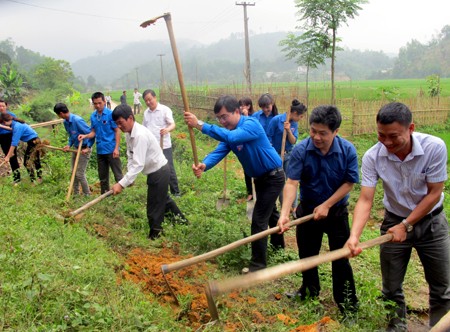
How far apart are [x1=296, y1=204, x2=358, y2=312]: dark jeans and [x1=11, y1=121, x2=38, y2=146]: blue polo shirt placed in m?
5.16

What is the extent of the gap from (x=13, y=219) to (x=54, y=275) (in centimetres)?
163

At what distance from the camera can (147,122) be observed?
670cm

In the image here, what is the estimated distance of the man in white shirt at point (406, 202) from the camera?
2588 mm

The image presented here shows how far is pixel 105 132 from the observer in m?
6.14

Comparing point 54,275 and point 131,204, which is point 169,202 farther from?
point 54,275

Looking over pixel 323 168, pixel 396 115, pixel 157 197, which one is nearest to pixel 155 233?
pixel 157 197

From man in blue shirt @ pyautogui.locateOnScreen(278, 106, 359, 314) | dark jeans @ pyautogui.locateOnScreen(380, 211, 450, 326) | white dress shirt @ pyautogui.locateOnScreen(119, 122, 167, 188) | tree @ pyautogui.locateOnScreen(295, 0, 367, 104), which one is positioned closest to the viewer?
dark jeans @ pyautogui.locateOnScreen(380, 211, 450, 326)

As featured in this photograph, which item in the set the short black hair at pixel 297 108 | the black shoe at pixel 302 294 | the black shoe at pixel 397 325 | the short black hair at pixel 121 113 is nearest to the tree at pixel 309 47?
the short black hair at pixel 297 108

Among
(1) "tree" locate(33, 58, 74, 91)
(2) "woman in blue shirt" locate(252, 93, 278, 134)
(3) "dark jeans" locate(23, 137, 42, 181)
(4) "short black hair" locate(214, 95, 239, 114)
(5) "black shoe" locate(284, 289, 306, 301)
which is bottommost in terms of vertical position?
(5) "black shoe" locate(284, 289, 306, 301)

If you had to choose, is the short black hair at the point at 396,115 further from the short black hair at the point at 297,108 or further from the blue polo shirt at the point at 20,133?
the blue polo shirt at the point at 20,133

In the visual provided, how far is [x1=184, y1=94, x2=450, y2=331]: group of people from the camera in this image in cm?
265

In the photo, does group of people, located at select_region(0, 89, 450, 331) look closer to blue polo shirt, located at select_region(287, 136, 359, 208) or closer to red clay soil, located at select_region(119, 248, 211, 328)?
blue polo shirt, located at select_region(287, 136, 359, 208)

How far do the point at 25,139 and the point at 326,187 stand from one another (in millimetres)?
5594

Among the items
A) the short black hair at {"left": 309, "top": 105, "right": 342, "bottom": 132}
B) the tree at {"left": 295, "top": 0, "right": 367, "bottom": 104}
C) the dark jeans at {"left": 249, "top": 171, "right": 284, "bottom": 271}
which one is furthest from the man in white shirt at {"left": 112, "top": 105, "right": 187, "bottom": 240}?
the tree at {"left": 295, "top": 0, "right": 367, "bottom": 104}
